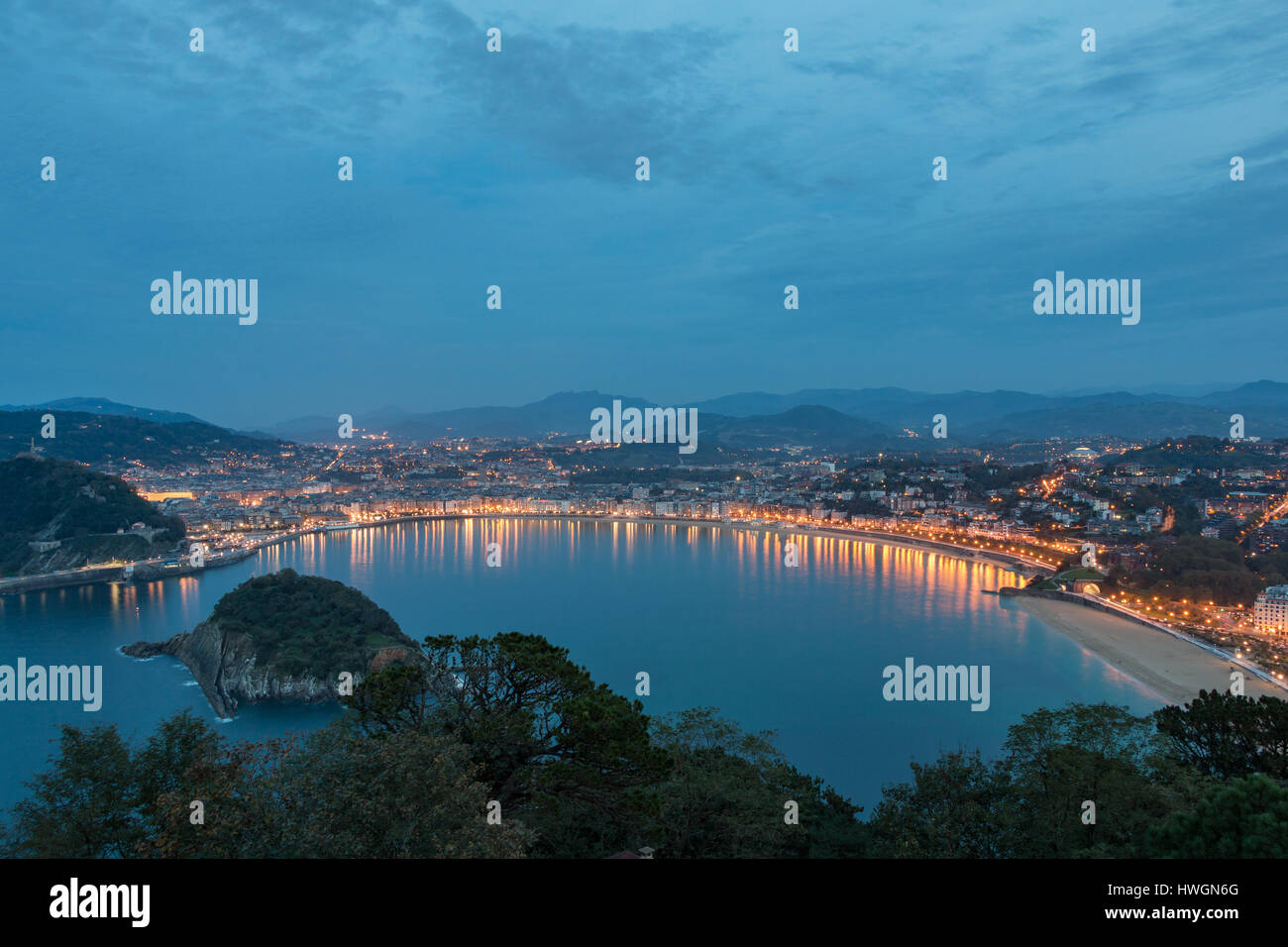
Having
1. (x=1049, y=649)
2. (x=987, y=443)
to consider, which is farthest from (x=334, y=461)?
(x=987, y=443)

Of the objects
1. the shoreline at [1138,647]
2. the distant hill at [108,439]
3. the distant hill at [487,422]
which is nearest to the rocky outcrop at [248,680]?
the shoreline at [1138,647]

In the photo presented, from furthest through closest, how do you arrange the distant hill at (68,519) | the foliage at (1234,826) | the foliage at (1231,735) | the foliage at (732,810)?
the distant hill at (68,519) < the foliage at (1231,735) < the foliage at (732,810) < the foliage at (1234,826)

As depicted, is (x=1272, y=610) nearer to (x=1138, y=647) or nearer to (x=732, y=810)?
(x=1138, y=647)

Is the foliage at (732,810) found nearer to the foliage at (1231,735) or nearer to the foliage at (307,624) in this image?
the foliage at (1231,735)

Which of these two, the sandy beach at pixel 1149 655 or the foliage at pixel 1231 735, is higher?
the foliage at pixel 1231 735

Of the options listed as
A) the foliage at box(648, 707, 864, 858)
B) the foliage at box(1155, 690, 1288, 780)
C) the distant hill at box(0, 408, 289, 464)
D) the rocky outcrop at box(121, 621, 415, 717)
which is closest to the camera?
the foliage at box(648, 707, 864, 858)

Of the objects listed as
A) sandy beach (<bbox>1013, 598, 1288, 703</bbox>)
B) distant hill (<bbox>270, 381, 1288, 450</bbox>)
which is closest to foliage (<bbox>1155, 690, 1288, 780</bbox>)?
sandy beach (<bbox>1013, 598, 1288, 703</bbox>)

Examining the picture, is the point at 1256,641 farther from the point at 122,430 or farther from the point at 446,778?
the point at 122,430

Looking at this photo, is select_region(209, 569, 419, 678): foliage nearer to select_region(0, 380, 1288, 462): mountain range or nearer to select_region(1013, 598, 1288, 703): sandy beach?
select_region(1013, 598, 1288, 703): sandy beach
